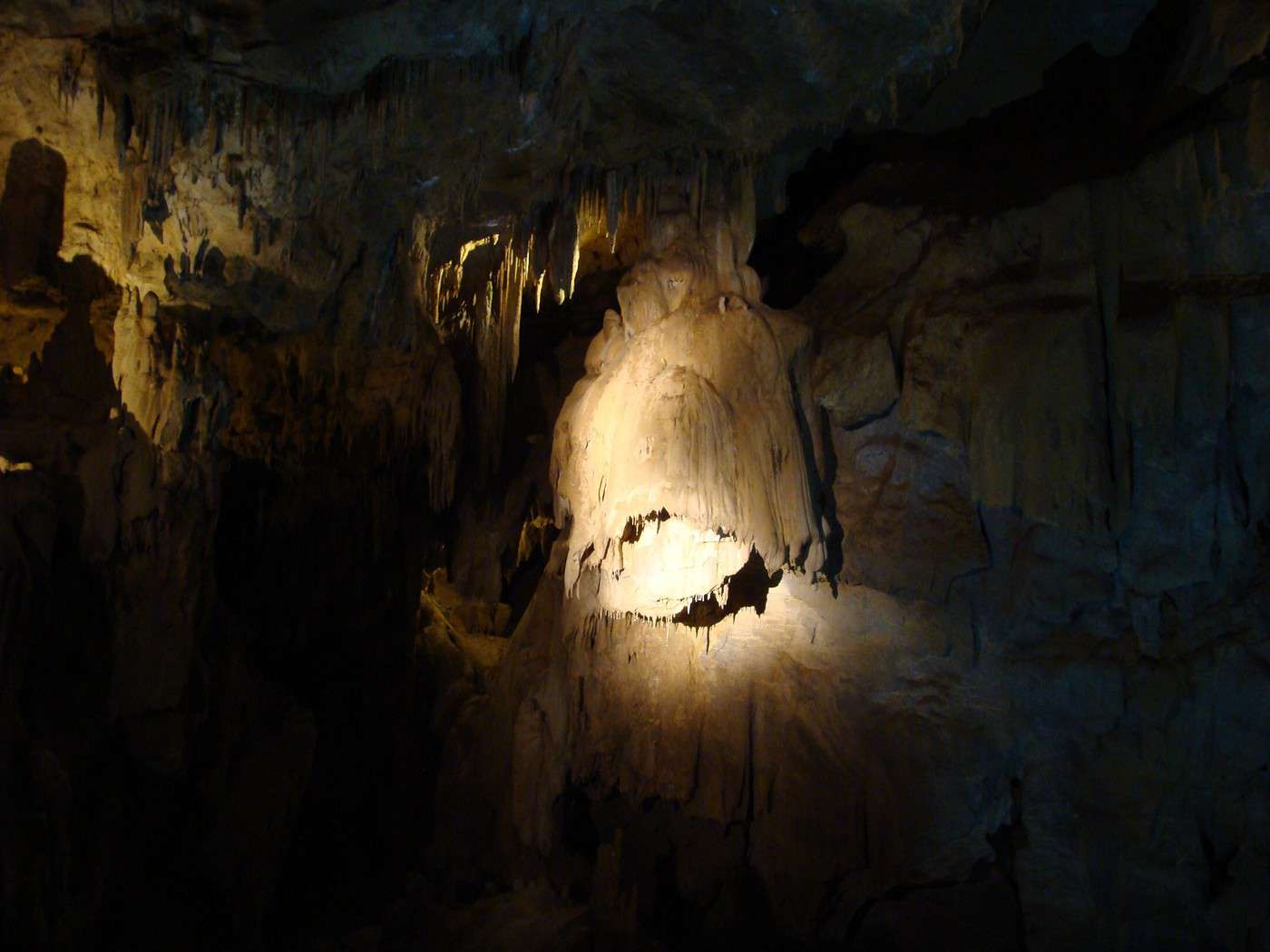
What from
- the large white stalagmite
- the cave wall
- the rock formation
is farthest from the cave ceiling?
the cave wall

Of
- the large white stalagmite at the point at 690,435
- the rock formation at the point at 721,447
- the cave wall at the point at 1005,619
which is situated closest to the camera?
the rock formation at the point at 721,447

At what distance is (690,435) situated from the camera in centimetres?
592

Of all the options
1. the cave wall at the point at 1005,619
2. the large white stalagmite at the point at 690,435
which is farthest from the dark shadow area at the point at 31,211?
the cave wall at the point at 1005,619

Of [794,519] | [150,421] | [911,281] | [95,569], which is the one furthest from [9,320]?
[911,281]

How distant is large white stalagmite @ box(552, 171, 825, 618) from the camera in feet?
19.2

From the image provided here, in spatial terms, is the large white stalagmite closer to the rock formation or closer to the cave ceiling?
the rock formation

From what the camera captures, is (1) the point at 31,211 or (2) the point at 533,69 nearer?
(2) the point at 533,69

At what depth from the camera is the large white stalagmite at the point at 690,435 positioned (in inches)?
231

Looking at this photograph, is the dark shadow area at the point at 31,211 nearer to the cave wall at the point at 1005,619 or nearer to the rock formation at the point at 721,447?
the rock formation at the point at 721,447

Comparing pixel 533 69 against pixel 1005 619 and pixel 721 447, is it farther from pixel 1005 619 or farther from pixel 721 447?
pixel 1005 619

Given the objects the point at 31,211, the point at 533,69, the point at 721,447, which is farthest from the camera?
the point at 721,447

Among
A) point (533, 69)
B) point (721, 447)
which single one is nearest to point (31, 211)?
point (533, 69)

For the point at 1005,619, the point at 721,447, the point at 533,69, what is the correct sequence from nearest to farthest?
1. the point at 533,69
2. the point at 1005,619
3. the point at 721,447

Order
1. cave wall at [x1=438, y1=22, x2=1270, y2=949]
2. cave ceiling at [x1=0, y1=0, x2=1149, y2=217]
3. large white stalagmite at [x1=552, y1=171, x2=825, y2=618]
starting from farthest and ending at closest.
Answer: large white stalagmite at [x1=552, y1=171, x2=825, y2=618] → cave wall at [x1=438, y1=22, x2=1270, y2=949] → cave ceiling at [x1=0, y1=0, x2=1149, y2=217]
